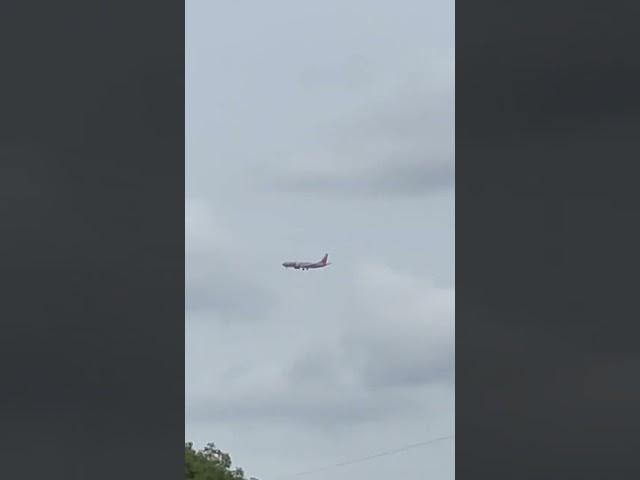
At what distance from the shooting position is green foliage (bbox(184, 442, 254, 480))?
73125 mm

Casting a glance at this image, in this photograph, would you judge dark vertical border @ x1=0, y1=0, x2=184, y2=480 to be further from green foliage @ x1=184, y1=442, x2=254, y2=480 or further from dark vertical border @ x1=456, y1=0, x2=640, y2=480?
green foliage @ x1=184, y1=442, x2=254, y2=480

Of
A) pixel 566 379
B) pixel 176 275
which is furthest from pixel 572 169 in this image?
pixel 176 275

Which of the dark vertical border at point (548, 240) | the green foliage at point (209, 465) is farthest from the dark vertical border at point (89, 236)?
the green foliage at point (209, 465)

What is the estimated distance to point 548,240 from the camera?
1761 centimetres

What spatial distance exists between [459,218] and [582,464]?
3166 millimetres

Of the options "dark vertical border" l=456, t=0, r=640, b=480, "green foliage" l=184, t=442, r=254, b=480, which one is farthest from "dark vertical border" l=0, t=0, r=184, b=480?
"green foliage" l=184, t=442, r=254, b=480

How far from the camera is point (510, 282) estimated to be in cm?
1772

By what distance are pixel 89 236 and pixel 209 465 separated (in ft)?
186

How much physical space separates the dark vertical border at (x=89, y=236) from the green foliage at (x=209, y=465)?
175 feet

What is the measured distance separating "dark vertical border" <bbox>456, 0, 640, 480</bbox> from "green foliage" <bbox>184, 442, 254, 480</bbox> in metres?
55.7

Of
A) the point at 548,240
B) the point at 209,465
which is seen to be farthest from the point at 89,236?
the point at 209,465

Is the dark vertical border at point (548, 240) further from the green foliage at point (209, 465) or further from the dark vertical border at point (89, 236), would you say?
the green foliage at point (209, 465)

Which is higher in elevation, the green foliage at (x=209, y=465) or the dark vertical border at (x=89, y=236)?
the dark vertical border at (x=89, y=236)

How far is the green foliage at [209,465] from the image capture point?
7312 cm
